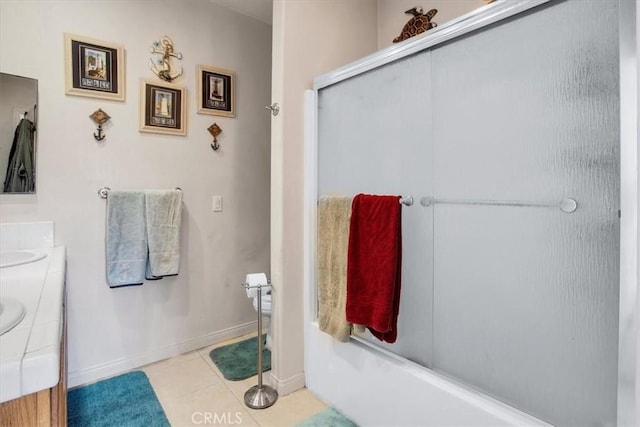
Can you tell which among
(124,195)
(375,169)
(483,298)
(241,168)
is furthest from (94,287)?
(483,298)

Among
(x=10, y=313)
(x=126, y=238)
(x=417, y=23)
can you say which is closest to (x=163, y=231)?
(x=126, y=238)

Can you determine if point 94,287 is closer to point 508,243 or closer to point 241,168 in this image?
point 241,168

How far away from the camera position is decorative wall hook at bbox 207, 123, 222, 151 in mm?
2354

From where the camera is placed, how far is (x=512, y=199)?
3.77ft

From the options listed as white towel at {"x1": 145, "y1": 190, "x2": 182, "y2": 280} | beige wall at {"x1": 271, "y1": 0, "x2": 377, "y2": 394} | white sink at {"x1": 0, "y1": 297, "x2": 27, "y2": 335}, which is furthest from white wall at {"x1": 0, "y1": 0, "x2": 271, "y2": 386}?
white sink at {"x1": 0, "y1": 297, "x2": 27, "y2": 335}

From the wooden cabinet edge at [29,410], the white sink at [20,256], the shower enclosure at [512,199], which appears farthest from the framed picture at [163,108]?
the wooden cabinet edge at [29,410]

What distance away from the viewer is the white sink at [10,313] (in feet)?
2.26

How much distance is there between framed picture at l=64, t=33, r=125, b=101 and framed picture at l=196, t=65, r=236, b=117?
47 centimetres

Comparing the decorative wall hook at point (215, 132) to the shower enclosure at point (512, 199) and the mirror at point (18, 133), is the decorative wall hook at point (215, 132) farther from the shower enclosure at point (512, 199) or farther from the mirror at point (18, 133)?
the shower enclosure at point (512, 199)

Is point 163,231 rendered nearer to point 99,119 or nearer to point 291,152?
point 99,119

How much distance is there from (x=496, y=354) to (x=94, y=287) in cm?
211

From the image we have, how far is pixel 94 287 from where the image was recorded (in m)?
1.98

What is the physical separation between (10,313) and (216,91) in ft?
6.36

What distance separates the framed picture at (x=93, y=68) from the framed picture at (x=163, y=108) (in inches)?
5.3
